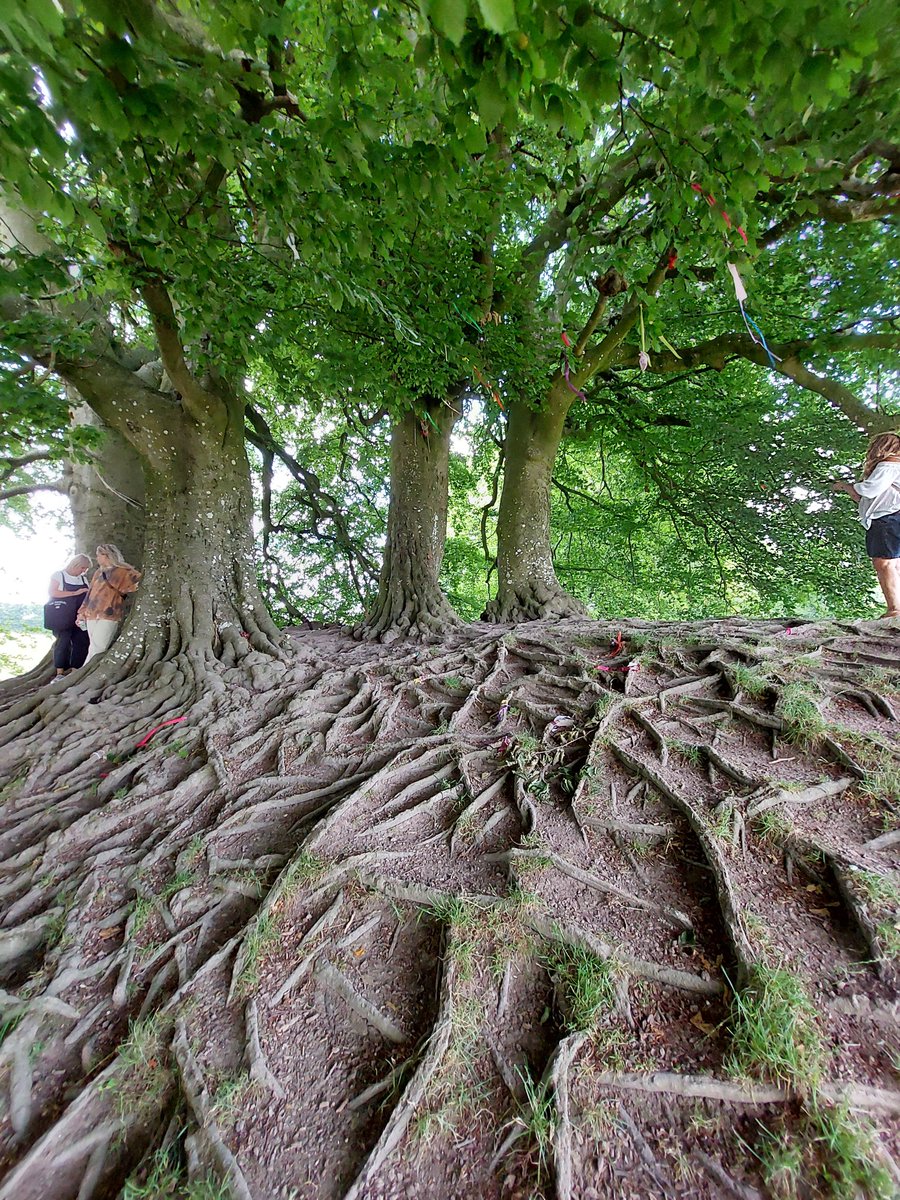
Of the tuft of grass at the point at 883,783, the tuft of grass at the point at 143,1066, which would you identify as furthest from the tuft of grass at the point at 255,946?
the tuft of grass at the point at 883,783

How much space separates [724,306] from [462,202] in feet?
14.6

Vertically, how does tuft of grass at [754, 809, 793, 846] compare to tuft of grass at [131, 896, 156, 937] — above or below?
above

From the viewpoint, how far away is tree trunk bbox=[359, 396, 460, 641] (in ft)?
19.4

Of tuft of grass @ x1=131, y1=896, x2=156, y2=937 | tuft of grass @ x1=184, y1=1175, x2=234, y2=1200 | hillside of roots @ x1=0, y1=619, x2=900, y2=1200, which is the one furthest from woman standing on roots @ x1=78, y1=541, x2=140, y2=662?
tuft of grass @ x1=184, y1=1175, x2=234, y2=1200

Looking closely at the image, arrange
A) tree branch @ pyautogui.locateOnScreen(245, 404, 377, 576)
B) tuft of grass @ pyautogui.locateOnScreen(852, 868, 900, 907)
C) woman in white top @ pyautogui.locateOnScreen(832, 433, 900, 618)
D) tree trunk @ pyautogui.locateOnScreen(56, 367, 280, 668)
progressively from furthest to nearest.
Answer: tree branch @ pyautogui.locateOnScreen(245, 404, 377, 576) → tree trunk @ pyautogui.locateOnScreen(56, 367, 280, 668) → woman in white top @ pyautogui.locateOnScreen(832, 433, 900, 618) → tuft of grass @ pyautogui.locateOnScreen(852, 868, 900, 907)

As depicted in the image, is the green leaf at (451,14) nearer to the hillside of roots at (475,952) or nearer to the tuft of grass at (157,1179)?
the hillside of roots at (475,952)

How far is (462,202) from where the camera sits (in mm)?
3578

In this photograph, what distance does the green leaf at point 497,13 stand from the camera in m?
0.99

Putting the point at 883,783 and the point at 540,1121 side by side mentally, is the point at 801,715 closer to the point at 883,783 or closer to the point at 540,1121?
the point at 883,783

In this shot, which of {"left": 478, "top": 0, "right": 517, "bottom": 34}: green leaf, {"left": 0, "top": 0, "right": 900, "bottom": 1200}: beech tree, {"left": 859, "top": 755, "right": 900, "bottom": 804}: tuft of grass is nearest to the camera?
{"left": 478, "top": 0, "right": 517, "bottom": 34}: green leaf

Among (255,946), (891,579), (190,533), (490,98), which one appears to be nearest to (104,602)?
(190,533)

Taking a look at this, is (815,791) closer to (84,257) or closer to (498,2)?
(498,2)

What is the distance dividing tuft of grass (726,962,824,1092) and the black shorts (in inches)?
158

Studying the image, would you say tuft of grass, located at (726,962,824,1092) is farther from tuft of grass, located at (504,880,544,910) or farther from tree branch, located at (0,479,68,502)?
tree branch, located at (0,479,68,502)
